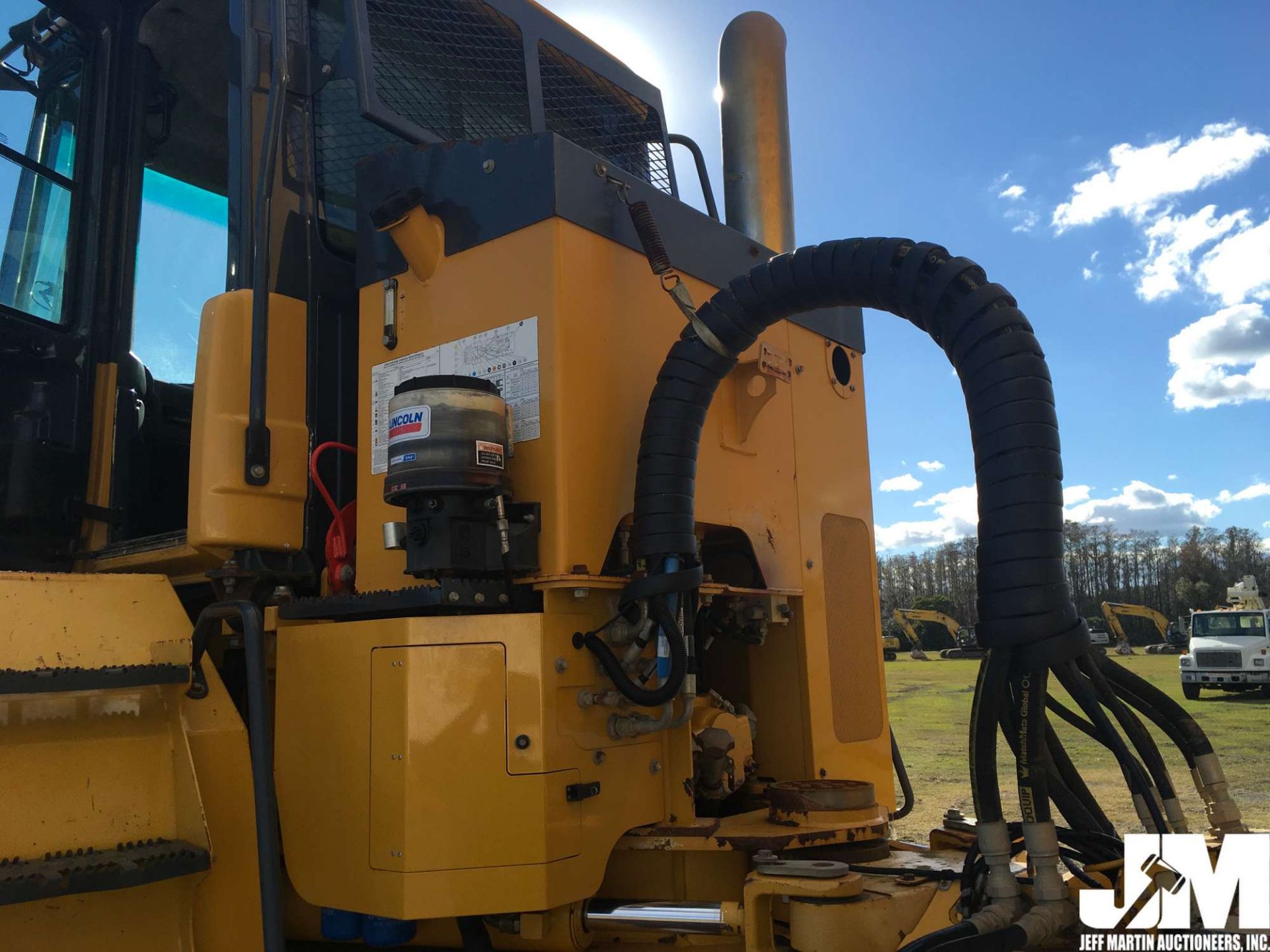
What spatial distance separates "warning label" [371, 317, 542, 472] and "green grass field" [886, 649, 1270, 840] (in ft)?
13.4

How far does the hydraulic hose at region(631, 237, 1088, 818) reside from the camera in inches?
72.4

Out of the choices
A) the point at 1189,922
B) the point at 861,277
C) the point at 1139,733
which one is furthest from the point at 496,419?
the point at 1189,922

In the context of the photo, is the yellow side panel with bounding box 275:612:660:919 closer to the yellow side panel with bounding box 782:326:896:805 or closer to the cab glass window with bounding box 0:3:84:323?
the yellow side panel with bounding box 782:326:896:805

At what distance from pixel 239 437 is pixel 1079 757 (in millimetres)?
8391

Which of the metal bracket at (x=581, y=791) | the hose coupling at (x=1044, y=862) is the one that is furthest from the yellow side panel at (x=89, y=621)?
the hose coupling at (x=1044, y=862)

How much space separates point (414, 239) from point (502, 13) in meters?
1.12

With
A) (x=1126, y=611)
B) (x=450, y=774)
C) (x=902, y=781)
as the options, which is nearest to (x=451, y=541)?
(x=450, y=774)

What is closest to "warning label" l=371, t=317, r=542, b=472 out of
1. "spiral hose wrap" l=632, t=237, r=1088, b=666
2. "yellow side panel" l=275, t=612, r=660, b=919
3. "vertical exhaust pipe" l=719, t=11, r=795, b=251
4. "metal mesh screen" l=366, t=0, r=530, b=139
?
"spiral hose wrap" l=632, t=237, r=1088, b=666

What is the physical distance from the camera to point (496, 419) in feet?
7.24

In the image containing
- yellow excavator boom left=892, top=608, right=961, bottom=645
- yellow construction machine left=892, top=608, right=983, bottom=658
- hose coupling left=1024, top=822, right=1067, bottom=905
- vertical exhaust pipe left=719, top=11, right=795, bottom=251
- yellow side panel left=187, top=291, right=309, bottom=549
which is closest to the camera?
hose coupling left=1024, top=822, right=1067, bottom=905

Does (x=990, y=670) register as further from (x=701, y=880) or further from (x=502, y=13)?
(x=502, y=13)

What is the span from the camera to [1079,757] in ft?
29.0

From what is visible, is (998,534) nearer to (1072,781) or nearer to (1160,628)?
(1072,781)

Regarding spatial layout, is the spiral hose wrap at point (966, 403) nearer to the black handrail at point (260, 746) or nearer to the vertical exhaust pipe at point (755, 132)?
the black handrail at point (260, 746)
